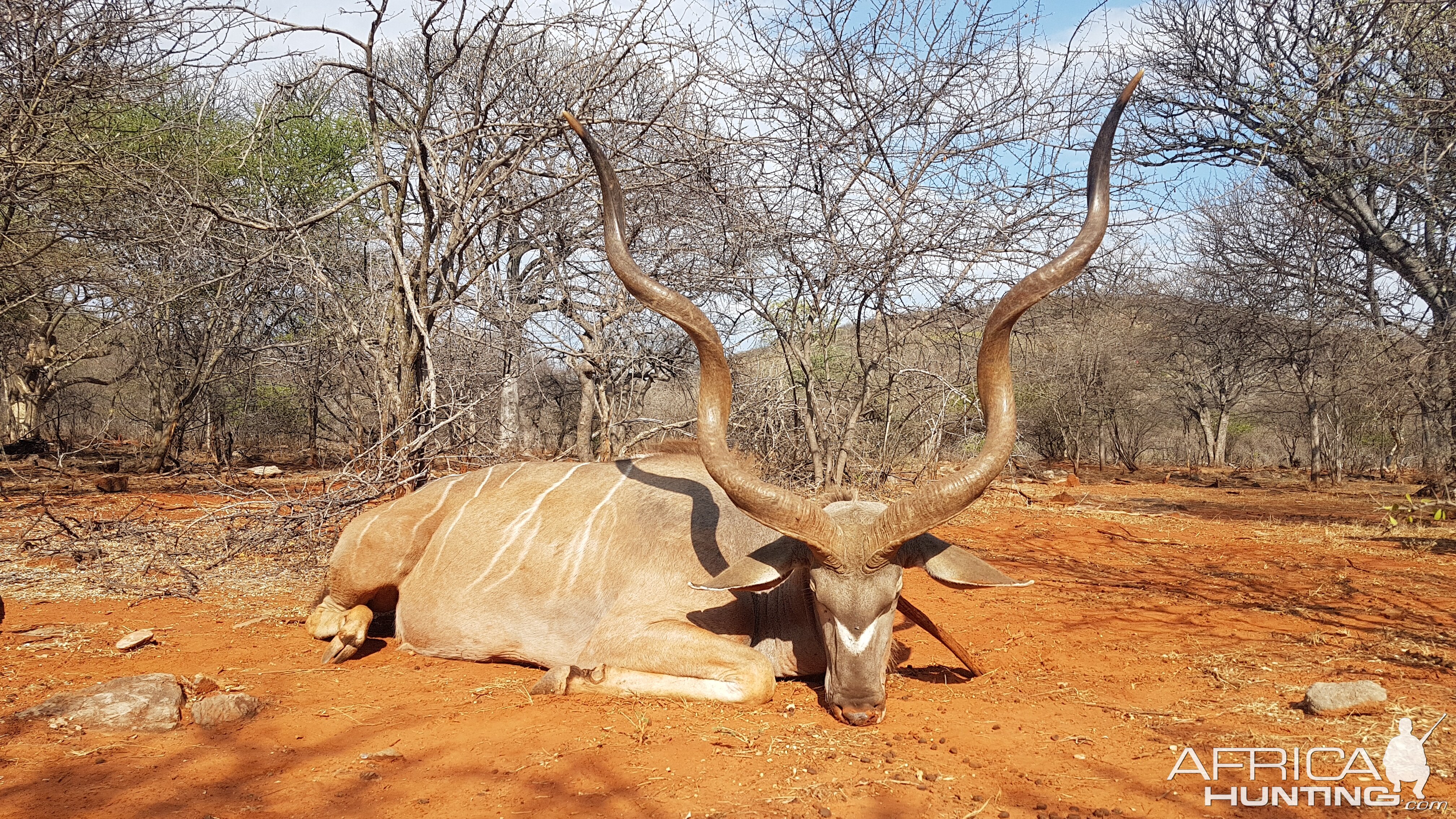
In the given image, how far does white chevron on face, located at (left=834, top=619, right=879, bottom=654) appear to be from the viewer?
382 centimetres

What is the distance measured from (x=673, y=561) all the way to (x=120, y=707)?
2467 mm

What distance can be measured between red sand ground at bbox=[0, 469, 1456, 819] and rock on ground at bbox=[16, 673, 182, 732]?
0.26 feet

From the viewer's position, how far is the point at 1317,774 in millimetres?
3064

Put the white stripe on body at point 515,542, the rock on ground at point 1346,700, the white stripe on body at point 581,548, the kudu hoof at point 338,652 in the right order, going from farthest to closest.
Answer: the white stripe on body at point 515,542 → the white stripe on body at point 581,548 → the kudu hoof at point 338,652 → the rock on ground at point 1346,700

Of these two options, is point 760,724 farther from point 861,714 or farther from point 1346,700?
point 1346,700

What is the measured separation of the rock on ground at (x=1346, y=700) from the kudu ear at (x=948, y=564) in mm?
1231

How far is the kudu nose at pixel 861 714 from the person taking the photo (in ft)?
12.0

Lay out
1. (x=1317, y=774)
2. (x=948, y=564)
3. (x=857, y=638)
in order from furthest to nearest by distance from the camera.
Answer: (x=948, y=564) < (x=857, y=638) < (x=1317, y=774)

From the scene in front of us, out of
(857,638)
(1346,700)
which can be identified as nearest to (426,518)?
(857,638)

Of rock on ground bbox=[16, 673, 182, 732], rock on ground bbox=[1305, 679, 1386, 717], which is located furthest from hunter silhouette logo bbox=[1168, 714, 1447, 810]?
rock on ground bbox=[16, 673, 182, 732]

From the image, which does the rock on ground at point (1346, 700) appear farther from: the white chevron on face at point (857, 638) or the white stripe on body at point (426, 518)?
the white stripe on body at point (426, 518)

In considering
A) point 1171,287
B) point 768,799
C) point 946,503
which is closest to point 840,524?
point 946,503

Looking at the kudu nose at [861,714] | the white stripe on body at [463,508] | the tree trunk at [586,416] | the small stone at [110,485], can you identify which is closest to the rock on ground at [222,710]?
the white stripe on body at [463,508]

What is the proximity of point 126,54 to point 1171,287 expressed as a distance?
21.2 m
